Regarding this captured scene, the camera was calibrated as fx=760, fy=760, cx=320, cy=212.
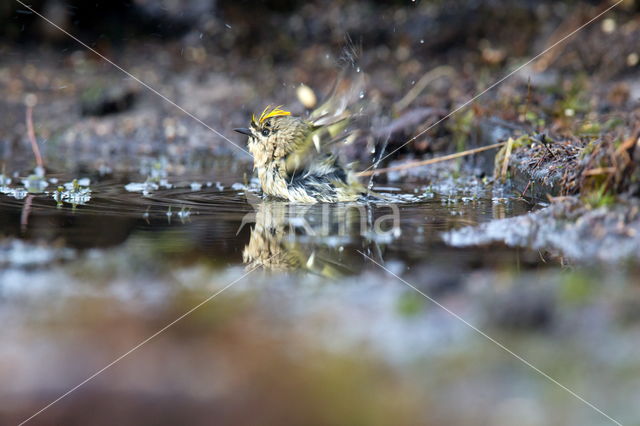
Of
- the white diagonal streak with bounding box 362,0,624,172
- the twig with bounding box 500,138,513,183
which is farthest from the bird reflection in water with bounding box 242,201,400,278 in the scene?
the white diagonal streak with bounding box 362,0,624,172

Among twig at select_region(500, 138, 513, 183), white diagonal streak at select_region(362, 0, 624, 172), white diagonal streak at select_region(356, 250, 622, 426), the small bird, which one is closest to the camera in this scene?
white diagonal streak at select_region(356, 250, 622, 426)

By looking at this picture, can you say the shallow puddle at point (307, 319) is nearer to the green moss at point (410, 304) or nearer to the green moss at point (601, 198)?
the green moss at point (410, 304)

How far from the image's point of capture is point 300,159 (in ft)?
18.8

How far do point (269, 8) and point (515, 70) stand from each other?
5.59m

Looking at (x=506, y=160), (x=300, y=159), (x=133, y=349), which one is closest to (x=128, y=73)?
(x=300, y=159)

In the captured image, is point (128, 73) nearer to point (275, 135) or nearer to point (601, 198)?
point (275, 135)

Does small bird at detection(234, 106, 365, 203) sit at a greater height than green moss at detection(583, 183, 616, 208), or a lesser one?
greater

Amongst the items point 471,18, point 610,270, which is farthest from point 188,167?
point 471,18

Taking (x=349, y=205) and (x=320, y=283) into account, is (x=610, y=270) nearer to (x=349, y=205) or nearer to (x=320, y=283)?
(x=320, y=283)

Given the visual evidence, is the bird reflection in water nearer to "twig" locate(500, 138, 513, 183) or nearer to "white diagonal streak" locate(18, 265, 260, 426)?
"white diagonal streak" locate(18, 265, 260, 426)

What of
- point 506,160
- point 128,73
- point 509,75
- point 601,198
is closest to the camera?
point 601,198

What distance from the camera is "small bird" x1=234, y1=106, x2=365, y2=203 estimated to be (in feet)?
Answer: 18.9

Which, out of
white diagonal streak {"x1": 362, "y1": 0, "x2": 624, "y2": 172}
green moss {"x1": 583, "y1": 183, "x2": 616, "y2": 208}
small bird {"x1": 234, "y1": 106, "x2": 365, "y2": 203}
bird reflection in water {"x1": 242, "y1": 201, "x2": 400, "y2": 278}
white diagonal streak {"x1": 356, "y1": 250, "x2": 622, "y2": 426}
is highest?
white diagonal streak {"x1": 362, "y1": 0, "x2": 624, "y2": 172}

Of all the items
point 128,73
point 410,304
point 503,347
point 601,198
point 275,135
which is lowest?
point 503,347
